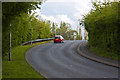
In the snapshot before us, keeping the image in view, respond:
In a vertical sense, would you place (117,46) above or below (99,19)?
below

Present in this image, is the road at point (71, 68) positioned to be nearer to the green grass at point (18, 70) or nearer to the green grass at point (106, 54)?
the green grass at point (18, 70)

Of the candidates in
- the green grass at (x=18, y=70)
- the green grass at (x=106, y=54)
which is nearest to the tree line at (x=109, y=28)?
the green grass at (x=106, y=54)

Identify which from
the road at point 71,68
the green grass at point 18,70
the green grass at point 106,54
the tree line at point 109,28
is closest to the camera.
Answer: the green grass at point 18,70

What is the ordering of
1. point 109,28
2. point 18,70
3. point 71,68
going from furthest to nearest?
point 109,28, point 71,68, point 18,70

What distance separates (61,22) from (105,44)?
98.8m

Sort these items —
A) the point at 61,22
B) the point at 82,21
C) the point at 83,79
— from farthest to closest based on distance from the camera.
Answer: the point at 61,22 → the point at 82,21 → the point at 83,79

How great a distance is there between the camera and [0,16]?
7270 mm

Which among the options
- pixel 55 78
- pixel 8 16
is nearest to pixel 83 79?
pixel 55 78

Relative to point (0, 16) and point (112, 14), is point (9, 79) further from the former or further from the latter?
point (112, 14)

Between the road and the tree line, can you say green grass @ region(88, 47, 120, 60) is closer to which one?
the tree line

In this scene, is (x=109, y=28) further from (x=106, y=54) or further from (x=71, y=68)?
(x=71, y=68)

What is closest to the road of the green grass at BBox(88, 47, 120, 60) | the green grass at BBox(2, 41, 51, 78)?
the green grass at BBox(2, 41, 51, 78)

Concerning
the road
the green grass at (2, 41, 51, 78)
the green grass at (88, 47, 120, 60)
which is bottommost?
the road

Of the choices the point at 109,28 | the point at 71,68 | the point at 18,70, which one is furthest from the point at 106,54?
the point at 18,70
